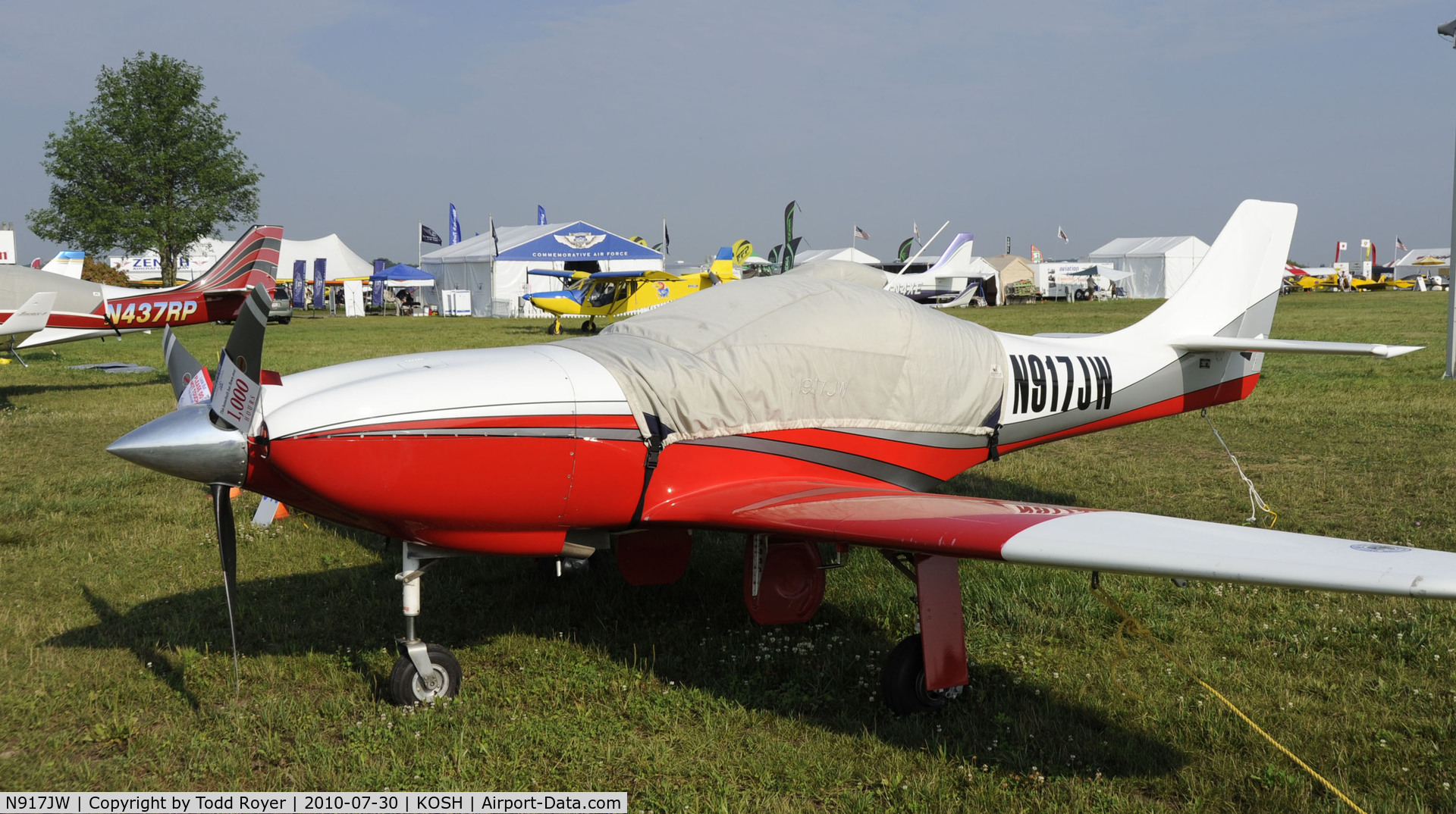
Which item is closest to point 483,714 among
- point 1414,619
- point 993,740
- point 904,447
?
point 993,740

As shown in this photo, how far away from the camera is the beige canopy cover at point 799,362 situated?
4.32 metres

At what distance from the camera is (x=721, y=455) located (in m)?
4.39

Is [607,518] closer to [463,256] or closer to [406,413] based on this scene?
[406,413]

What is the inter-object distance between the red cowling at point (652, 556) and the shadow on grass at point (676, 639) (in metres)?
0.33

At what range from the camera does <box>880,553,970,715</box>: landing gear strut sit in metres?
3.87

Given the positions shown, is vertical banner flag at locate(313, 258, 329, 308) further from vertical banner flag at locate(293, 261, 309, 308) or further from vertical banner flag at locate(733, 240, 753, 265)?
vertical banner flag at locate(733, 240, 753, 265)

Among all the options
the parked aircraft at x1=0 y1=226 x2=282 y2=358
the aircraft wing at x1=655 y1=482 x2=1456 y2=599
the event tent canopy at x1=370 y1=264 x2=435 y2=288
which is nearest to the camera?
the aircraft wing at x1=655 y1=482 x2=1456 y2=599

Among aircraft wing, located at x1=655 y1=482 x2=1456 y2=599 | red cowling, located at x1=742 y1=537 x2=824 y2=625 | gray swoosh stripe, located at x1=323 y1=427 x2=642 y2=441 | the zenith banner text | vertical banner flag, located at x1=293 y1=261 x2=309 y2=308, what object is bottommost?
the zenith banner text

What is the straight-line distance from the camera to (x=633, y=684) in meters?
4.27

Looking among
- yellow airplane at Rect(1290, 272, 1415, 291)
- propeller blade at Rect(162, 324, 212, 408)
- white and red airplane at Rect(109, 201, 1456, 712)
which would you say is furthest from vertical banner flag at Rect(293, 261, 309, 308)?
yellow airplane at Rect(1290, 272, 1415, 291)

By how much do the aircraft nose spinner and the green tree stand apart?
47533mm

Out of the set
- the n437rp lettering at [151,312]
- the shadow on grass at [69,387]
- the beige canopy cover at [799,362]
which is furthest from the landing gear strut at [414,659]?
the n437rp lettering at [151,312]

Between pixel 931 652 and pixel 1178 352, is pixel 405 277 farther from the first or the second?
pixel 931 652

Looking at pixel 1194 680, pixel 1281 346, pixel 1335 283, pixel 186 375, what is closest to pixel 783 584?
pixel 1194 680
